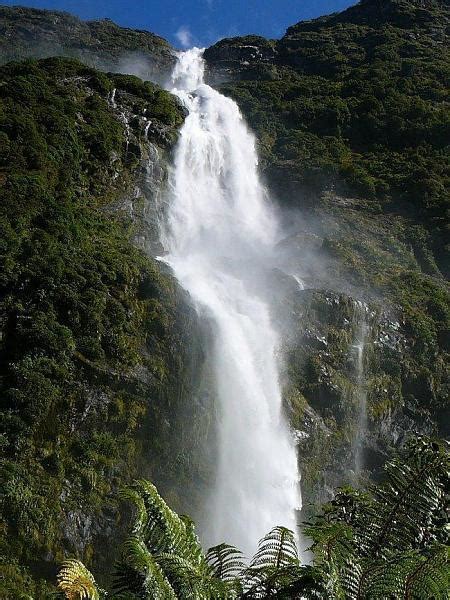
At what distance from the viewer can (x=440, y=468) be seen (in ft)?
12.5

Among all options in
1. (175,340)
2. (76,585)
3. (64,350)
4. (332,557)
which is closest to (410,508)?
(332,557)

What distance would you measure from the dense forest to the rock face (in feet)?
82.1

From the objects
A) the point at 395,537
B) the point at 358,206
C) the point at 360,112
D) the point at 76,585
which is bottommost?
the point at 76,585

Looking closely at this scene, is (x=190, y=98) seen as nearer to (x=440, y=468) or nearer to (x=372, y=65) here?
(x=372, y=65)

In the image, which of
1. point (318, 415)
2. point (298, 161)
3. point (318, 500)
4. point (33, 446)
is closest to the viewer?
point (33, 446)

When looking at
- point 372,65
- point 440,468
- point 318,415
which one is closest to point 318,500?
point 318,415

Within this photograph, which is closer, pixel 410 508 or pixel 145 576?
pixel 145 576

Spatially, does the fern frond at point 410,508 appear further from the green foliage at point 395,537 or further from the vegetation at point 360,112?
the vegetation at point 360,112

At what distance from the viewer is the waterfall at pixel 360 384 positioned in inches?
752

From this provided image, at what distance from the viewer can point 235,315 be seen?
18.2 metres

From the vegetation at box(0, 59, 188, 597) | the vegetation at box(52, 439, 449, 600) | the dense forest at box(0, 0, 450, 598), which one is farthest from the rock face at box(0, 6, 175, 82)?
the vegetation at box(52, 439, 449, 600)

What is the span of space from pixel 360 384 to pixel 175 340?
758cm

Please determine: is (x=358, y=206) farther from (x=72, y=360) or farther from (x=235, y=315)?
(x=72, y=360)

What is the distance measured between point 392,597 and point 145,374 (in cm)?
1248
